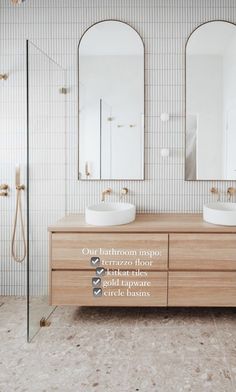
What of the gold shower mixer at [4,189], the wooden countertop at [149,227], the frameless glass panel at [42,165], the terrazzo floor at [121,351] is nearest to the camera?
the terrazzo floor at [121,351]

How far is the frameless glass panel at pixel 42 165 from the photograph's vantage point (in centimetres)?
210

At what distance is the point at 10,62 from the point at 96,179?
1.21 metres

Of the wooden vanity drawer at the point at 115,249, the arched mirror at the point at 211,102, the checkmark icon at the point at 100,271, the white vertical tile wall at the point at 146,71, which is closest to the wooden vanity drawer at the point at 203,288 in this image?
the wooden vanity drawer at the point at 115,249

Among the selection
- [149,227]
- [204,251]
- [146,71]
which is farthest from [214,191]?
[146,71]

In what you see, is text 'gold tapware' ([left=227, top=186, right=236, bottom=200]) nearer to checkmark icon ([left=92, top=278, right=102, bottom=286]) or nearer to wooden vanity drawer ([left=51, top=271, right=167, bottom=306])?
wooden vanity drawer ([left=51, top=271, right=167, bottom=306])

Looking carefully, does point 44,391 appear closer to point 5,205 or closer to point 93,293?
point 93,293

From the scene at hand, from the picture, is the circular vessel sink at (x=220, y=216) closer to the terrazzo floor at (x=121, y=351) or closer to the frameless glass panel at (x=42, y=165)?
the terrazzo floor at (x=121, y=351)

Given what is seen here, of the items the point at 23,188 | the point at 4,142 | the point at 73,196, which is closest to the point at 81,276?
the point at 73,196

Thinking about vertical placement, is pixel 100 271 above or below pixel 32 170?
below

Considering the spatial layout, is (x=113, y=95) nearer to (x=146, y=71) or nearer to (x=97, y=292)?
(x=146, y=71)

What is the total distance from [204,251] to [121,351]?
0.85 metres

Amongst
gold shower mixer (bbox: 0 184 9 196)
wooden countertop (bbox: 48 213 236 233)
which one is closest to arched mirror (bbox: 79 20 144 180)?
wooden countertop (bbox: 48 213 236 233)

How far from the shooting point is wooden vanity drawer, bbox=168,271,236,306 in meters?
2.29

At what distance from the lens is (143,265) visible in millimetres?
2305
